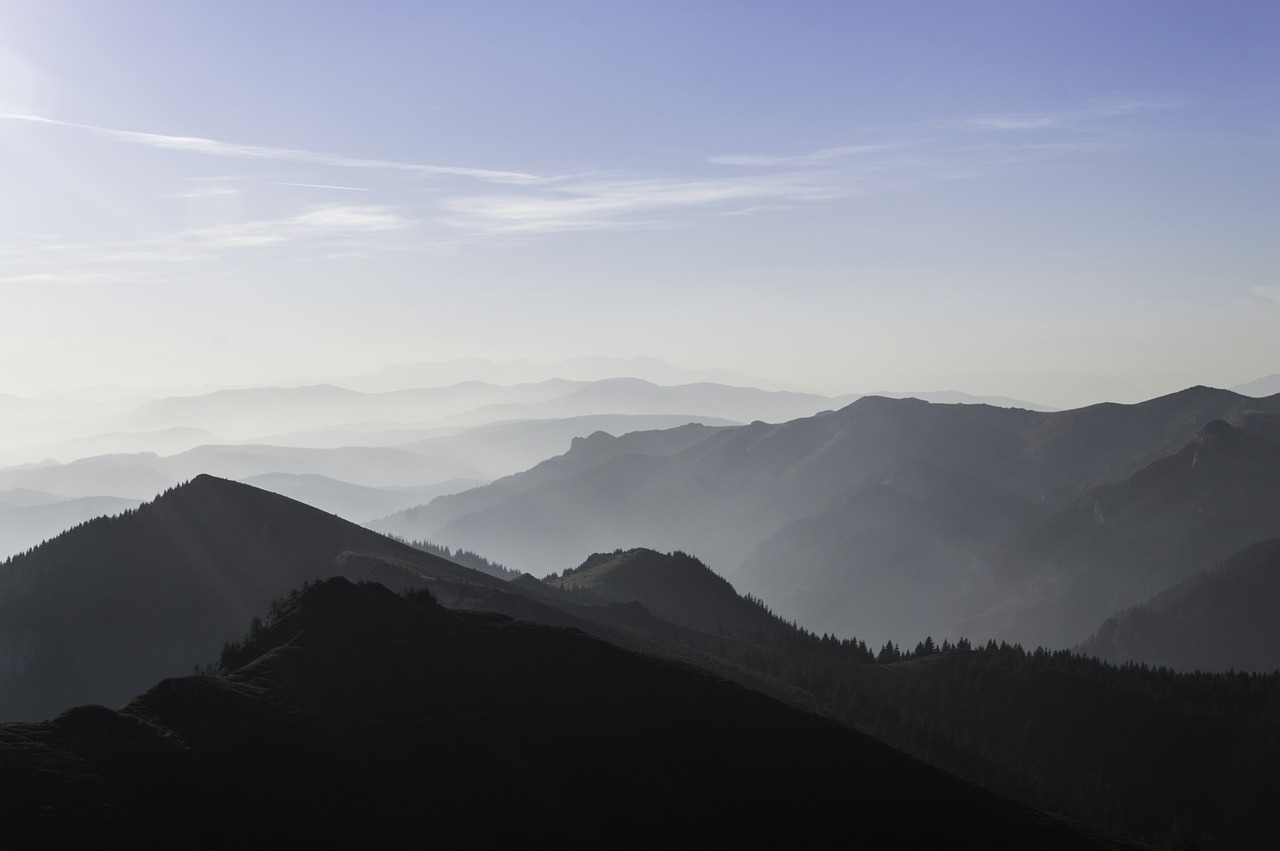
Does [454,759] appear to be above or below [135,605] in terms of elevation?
below

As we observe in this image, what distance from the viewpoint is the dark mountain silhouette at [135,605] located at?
178250mm

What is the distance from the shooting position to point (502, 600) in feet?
565

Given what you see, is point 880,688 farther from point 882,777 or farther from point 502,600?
point 882,777

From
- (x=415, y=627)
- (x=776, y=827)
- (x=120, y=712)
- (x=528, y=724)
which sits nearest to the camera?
(x=120, y=712)

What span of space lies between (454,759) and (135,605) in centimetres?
13697

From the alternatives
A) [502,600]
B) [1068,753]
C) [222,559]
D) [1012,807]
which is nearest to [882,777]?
[1012,807]

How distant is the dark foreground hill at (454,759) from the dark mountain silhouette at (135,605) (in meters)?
86.7

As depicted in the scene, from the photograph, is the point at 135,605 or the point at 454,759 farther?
the point at 135,605

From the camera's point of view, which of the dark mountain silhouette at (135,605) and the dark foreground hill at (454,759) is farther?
the dark mountain silhouette at (135,605)

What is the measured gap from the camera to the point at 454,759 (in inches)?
2945

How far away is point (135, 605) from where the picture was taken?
19012 cm

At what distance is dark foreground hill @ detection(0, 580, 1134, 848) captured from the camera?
201ft

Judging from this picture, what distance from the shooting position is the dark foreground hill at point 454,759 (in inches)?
2415

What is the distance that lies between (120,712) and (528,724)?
27761 mm
